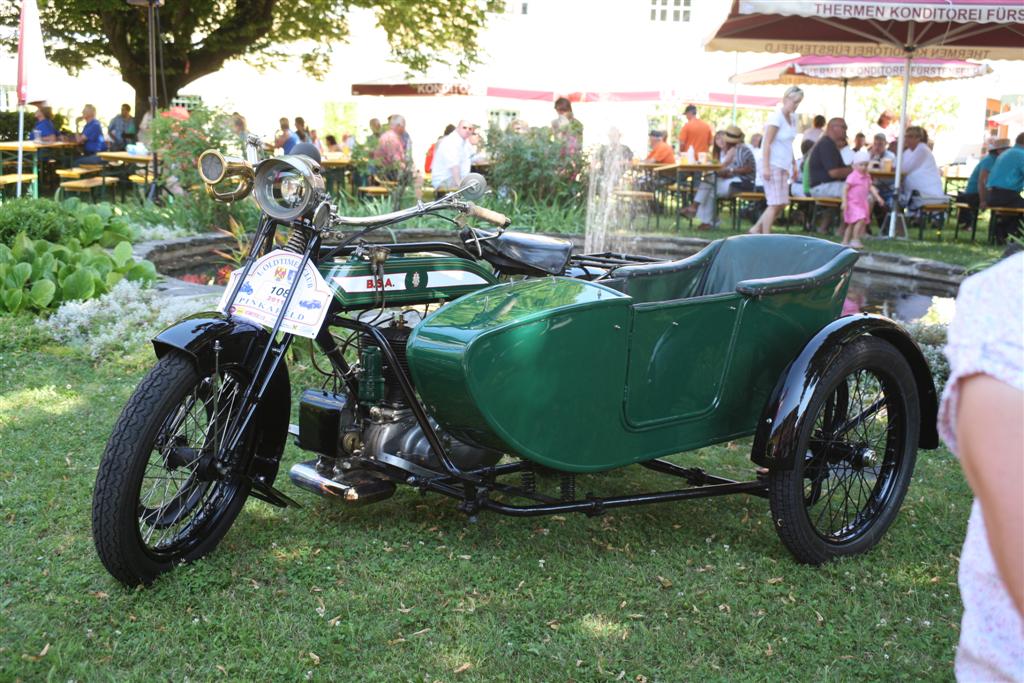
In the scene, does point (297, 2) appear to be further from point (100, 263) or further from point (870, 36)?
point (100, 263)

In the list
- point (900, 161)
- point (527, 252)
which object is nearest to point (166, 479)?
point (527, 252)

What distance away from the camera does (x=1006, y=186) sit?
1179cm

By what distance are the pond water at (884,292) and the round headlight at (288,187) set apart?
5.46 metres

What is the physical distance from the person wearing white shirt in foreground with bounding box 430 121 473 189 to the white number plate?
9.10 m

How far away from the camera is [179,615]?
10.0 feet

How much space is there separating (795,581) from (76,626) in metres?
2.23

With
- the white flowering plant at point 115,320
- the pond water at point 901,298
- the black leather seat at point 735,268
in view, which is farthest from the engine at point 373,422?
the pond water at point 901,298

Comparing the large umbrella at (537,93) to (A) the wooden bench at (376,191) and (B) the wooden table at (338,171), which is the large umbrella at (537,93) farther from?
(A) the wooden bench at (376,191)

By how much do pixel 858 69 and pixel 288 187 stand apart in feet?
50.9

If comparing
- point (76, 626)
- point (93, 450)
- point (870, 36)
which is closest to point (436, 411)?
point (76, 626)

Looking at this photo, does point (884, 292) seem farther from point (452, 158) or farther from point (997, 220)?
point (452, 158)

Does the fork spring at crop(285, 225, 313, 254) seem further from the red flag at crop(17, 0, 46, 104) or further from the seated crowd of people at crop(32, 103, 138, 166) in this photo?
the seated crowd of people at crop(32, 103, 138, 166)

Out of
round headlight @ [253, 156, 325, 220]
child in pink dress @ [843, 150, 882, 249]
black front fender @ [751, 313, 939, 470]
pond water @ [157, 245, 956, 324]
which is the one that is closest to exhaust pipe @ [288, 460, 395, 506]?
round headlight @ [253, 156, 325, 220]

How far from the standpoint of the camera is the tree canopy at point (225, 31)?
19312 millimetres
